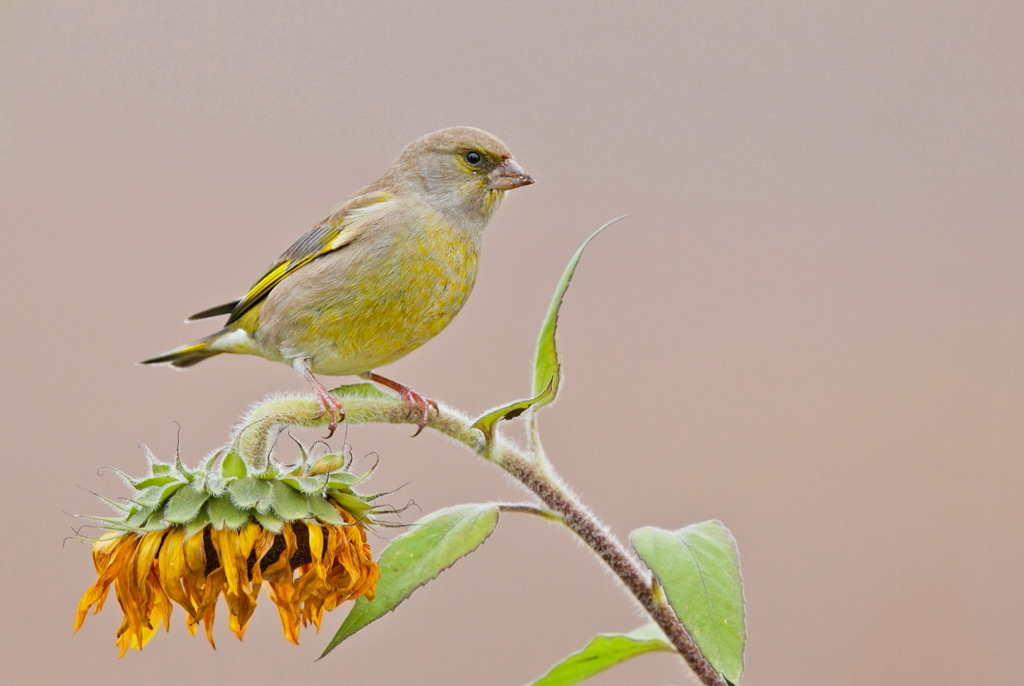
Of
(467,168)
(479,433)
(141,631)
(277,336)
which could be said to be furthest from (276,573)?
(467,168)

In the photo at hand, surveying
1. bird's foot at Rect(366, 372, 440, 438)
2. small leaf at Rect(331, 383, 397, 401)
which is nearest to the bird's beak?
bird's foot at Rect(366, 372, 440, 438)

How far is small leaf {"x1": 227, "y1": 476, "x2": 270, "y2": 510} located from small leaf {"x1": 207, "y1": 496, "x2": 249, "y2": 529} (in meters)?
0.02

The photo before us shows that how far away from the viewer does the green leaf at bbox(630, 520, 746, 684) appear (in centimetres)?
155

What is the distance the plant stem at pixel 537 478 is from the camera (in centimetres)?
190

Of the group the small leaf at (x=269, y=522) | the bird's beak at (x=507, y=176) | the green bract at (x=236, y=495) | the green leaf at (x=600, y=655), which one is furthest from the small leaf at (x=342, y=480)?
the bird's beak at (x=507, y=176)

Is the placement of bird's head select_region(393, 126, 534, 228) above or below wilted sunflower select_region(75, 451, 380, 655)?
above

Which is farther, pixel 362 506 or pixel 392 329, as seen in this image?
pixel 392 329

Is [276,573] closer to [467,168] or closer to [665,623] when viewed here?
[665,623]

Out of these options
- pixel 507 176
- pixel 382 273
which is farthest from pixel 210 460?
pixel 507 176

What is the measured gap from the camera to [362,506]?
5.87 ft

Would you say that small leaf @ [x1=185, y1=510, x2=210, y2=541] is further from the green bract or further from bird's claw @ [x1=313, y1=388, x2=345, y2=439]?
bird's claw @ [x1=313, y1=388, x2=345, y2=439]

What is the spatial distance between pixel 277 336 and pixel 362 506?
0.88m

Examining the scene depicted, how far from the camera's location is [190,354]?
110 inches

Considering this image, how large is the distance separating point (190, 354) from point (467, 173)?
0.97 m
